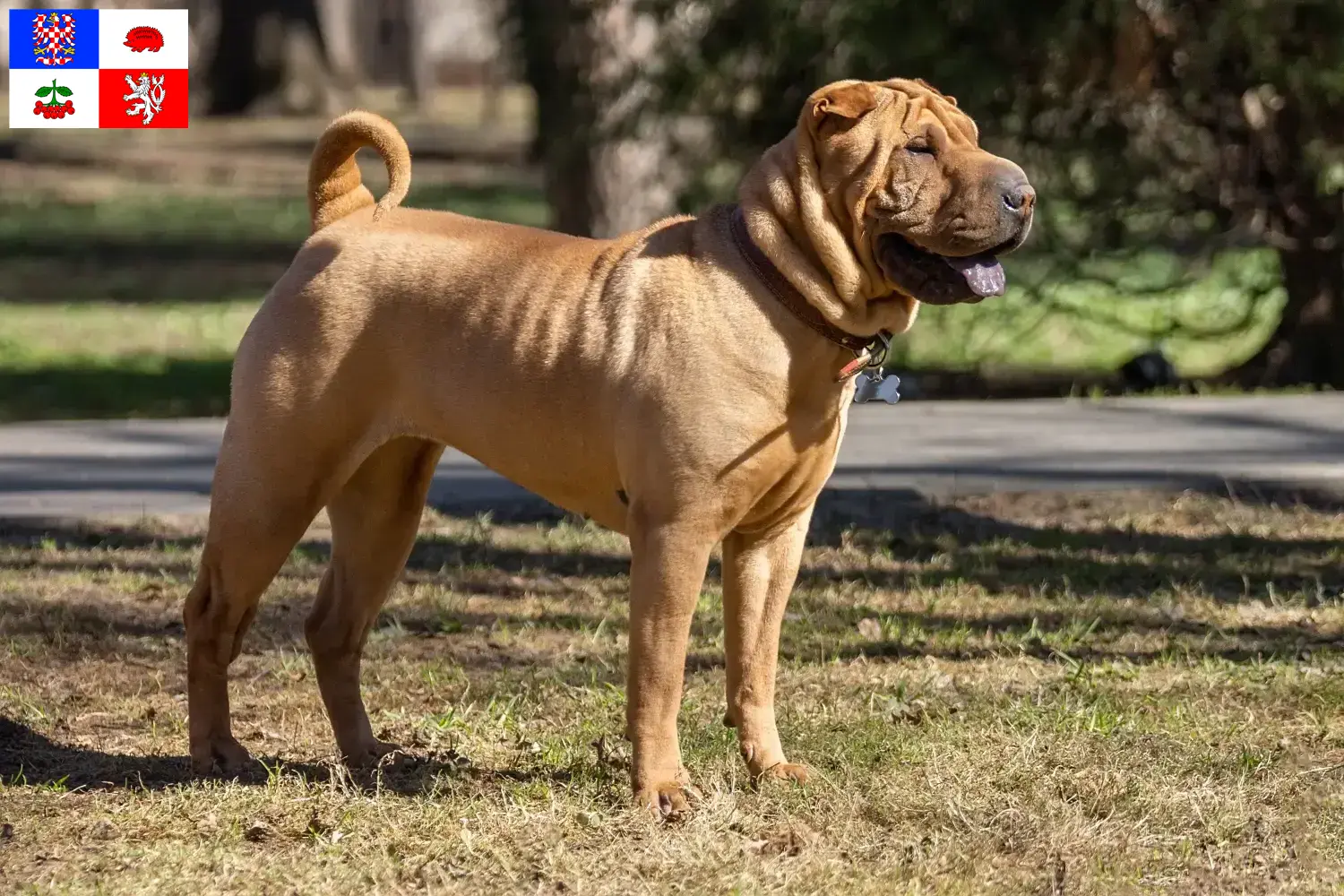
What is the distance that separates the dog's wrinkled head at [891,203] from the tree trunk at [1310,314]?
7.50 metres

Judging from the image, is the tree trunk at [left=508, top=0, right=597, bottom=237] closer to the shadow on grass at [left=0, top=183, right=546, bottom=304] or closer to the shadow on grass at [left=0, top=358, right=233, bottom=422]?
the shadow on grass at [left=0, top=358, right=233, bottom=422]

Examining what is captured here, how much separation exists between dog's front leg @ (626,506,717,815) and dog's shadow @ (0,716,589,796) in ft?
1.39

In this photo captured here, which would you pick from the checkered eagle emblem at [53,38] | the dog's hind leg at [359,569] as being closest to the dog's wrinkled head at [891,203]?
the dog's hind leg at [359,569]

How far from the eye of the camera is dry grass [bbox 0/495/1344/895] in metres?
4.32

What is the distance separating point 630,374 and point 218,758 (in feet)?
5.40

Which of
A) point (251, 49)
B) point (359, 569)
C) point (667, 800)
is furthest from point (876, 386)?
point (251, 49)

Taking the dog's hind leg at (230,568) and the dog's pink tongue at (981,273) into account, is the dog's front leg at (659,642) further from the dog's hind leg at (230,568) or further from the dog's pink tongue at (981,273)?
the dog's hind leg at (230,568)

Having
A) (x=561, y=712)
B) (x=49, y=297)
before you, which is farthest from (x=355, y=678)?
(x=49, y=297)

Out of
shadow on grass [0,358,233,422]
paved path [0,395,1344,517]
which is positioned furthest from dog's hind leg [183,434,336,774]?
shadow on grass [0,358,233,422]

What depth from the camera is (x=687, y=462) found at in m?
4.34

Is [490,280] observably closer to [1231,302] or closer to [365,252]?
[365,252]

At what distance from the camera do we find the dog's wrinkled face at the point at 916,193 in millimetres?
4293

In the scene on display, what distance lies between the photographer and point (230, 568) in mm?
5016

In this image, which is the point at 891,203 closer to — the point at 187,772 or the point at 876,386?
the point at 876,386
